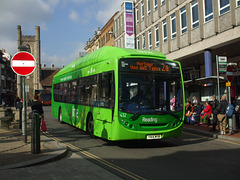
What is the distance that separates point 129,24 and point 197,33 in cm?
1389

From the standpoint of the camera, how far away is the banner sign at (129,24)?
3256 centimetres

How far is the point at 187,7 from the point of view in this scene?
2170 cm

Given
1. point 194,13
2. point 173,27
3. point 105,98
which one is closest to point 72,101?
point 105,98

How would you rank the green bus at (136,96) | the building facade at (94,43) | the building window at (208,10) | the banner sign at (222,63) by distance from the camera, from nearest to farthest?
the green bus at (136,96) → the banner sign at (222,63) → the building window at (208,10) → the building facade at (94,43)

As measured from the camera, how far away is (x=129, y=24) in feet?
108

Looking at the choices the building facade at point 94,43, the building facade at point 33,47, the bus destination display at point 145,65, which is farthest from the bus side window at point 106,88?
the building facade at point 33,47

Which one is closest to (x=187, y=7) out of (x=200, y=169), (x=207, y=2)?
(x=207, y=2)

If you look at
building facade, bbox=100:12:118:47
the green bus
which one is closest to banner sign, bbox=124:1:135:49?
building facade, bbox=100:12:118:47

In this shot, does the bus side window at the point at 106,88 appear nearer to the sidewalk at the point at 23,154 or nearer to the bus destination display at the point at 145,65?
the bus destination display at the point at 145,65

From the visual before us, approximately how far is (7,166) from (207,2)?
704 inches

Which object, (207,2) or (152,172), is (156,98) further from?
(207,2)

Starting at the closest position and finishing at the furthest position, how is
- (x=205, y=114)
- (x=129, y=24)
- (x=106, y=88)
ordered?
(x=106, y=88), (x=205, y=114), (x=129, y=24)

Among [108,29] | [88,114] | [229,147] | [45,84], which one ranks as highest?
[108,29]

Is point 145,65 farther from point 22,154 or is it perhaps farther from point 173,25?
point 173,25
